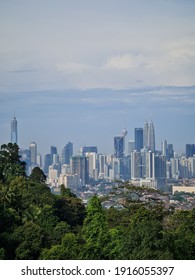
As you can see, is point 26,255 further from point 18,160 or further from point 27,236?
point 18,160

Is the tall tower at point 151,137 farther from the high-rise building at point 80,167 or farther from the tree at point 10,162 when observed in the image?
the tree at point 10,162

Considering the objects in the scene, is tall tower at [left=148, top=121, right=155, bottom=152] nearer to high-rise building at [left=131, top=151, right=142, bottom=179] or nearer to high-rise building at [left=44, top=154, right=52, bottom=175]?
high-rise building at [left=131, top=151, right=142, bottom=179]

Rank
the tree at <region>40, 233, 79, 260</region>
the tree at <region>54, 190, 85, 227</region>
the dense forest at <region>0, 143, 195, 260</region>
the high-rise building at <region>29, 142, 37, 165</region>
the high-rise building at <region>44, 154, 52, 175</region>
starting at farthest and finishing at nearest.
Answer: the high-rise building at <region>44, 154, 52, 175</region>
the tree at <region>54, 190, 85, 227</region>
the high-rise building at <region>29, 142, 37, 165</region>
the tree at <region>40, 233, 79, 260</region>
the dense forest at <region>0, 143, 195, 260</region>

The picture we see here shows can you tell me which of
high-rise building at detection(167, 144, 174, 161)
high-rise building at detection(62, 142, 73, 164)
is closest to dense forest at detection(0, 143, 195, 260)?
high-rise building at detection(62, 142, 73, 164)

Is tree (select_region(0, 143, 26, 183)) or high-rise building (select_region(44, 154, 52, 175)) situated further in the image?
tree (select_region(0, 143, 26, 183))

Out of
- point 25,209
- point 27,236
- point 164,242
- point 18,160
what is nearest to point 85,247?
point 27,236

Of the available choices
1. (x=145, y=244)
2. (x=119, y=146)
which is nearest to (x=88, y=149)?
(x=119, y=146)
